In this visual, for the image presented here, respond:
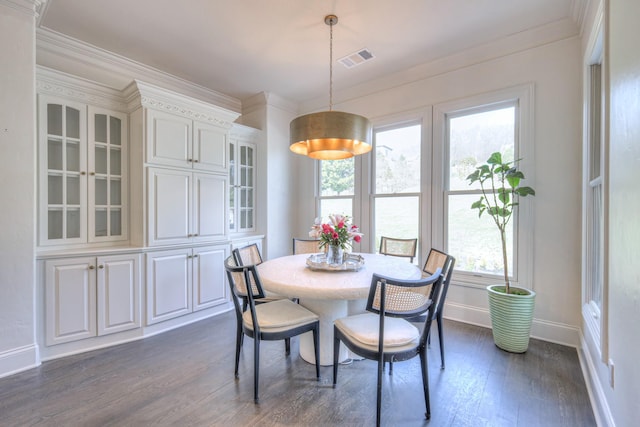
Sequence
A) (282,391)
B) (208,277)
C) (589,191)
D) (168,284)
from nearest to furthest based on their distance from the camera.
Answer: (282,391)
(589,191)
(168,284)
(208,277)

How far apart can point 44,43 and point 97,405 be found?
3191mm

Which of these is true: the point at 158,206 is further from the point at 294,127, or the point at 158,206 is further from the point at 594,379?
the point at 594,379

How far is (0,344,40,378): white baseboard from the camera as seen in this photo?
2.13m

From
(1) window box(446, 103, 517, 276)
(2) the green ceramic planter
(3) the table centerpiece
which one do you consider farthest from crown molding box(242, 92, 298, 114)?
(2) the green ceramic planter

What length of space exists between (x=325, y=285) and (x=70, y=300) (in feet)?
7.50

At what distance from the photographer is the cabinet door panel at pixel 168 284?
9.55 feet

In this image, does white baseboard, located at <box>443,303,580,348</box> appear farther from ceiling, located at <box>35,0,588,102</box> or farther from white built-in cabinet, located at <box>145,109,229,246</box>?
white built-in cabinet, located at <box>145,109,229,246</box>

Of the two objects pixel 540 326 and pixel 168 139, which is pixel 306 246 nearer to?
pixel 168 139

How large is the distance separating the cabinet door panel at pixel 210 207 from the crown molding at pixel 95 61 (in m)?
1.36

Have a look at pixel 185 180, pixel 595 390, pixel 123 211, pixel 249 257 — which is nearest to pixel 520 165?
pixel 595 390

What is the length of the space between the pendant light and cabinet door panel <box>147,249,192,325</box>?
1773mm

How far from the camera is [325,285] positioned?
1886 mm

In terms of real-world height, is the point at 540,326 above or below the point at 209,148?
below

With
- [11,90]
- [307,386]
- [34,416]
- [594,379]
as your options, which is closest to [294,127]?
[307,386]
